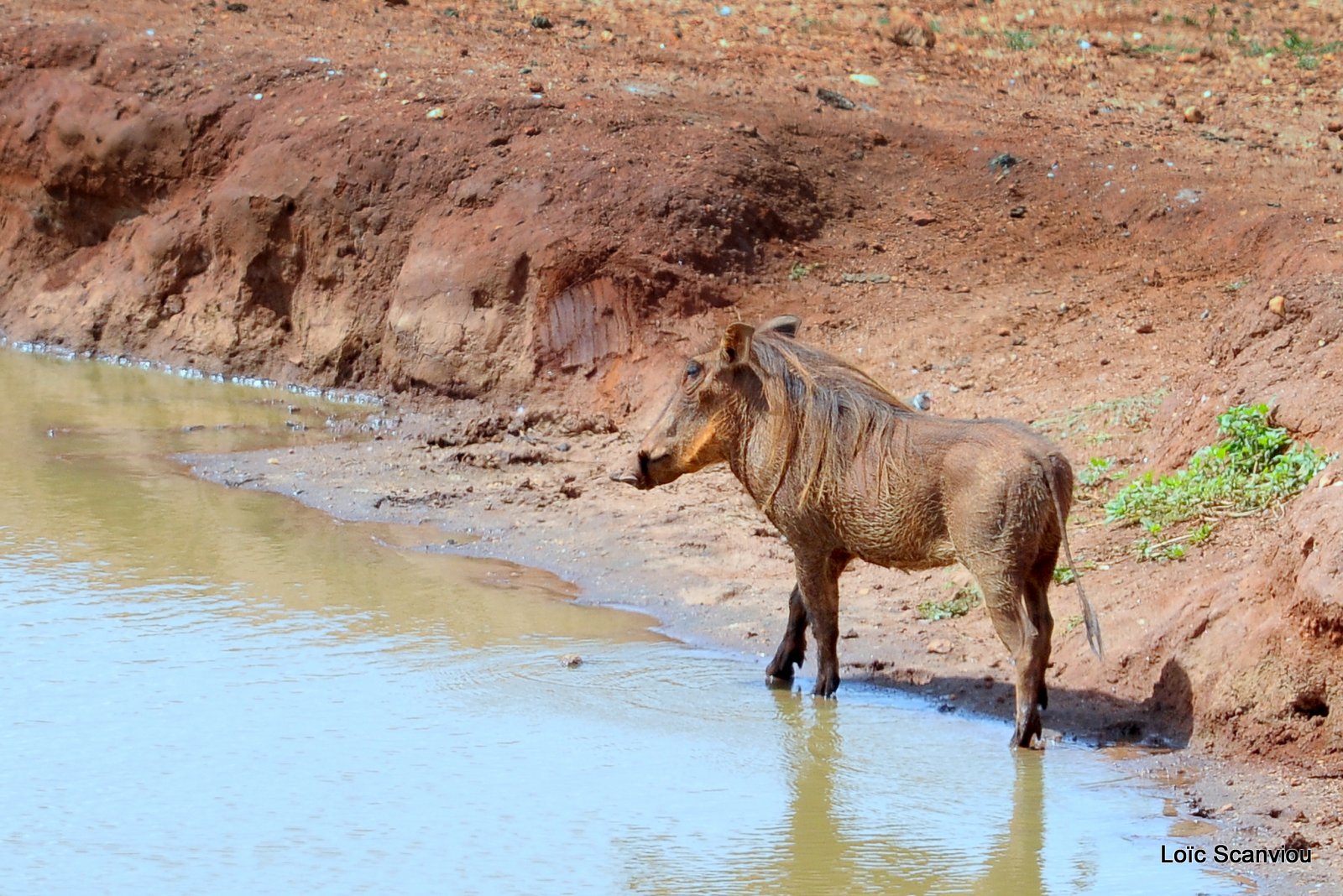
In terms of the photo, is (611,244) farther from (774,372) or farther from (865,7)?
(865,7)

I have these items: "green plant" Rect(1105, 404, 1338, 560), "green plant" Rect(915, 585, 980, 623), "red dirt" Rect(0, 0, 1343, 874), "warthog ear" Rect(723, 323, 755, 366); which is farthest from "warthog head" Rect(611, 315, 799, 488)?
"green plant" Rect(1105, 404, 1338, 560)

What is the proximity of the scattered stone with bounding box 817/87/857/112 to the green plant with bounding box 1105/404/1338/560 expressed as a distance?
7.33m

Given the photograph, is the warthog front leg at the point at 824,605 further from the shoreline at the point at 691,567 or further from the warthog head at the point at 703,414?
the warthog head at the point at 703,414

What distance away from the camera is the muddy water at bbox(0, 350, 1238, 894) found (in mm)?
4984

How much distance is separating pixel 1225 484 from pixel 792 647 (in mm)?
2049

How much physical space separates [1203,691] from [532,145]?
328 inches

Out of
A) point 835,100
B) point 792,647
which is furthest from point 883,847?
point 835,100

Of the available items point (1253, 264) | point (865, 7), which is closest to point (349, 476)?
point (1253, 264)

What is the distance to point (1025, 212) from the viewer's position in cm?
1259

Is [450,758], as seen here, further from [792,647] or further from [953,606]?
[953,606]

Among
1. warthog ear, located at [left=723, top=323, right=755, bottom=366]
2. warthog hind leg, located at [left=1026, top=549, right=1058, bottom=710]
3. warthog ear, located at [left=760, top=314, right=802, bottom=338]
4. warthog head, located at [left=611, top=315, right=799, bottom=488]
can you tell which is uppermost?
warthog ear, located at [left=760, top=314, right=802, bottom=338]

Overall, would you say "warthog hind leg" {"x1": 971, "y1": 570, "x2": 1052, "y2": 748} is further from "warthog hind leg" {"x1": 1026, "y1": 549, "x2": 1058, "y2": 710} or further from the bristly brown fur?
the bristly brown fur

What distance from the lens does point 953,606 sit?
739 centimetres

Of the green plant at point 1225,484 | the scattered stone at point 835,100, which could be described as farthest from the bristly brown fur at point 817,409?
the scattered stone at point 835,100
